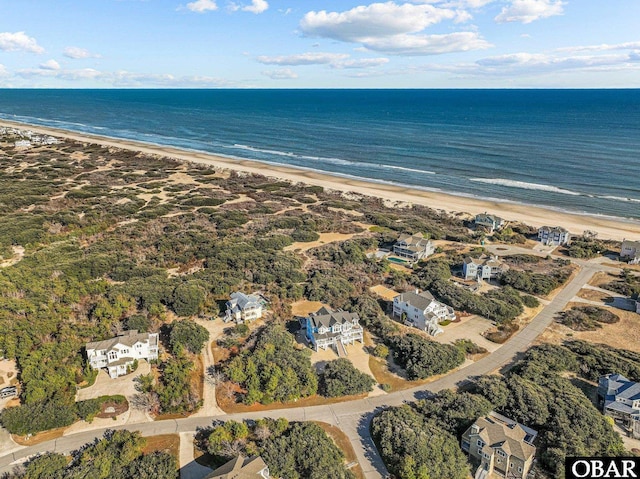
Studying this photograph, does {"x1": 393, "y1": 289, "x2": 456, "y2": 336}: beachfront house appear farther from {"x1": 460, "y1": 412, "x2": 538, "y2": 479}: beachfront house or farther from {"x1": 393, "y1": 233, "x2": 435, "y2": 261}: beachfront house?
{"x1": 393, "y1": 233, "x2": 435, "y2": 261}: beachfront house

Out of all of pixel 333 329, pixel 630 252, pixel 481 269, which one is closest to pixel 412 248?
pixel 481 269

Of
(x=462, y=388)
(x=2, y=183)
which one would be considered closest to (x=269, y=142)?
(x=2, y=183)

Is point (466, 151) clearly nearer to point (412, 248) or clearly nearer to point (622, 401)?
point (412, 248)

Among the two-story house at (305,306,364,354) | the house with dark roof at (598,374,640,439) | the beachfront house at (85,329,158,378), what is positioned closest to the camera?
the house with dark roof at (598,374,640,439)

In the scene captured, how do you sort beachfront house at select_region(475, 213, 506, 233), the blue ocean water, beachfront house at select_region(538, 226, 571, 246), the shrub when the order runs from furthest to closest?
1. the blue ocean water
2. beachfront house at select_region(475, 213, 506, 233)
3. beachfront house at select_region(538, 226, 571, 246)
4. the shrub

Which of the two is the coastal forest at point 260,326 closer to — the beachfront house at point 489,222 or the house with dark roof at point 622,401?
the house with dark roof at point 622,401

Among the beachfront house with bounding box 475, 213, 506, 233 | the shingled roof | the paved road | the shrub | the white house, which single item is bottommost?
the paved road

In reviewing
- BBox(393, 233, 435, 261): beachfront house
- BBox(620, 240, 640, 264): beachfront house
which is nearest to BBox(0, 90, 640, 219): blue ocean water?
BBox(620, 240, 640, 264): beachfront house
